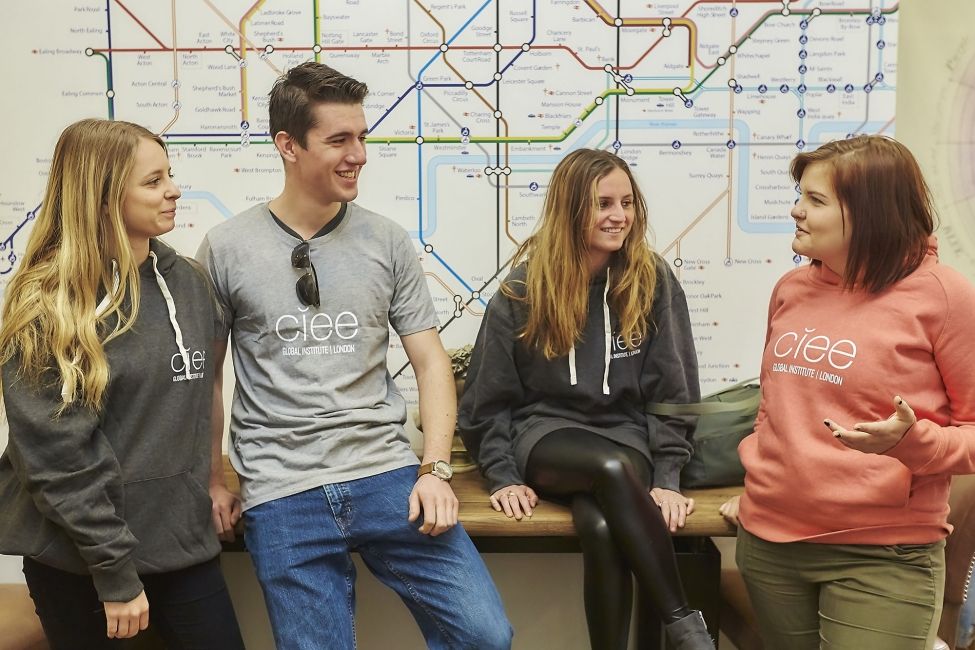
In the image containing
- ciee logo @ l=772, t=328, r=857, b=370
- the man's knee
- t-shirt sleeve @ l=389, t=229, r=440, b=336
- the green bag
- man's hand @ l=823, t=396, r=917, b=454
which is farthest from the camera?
the green bag

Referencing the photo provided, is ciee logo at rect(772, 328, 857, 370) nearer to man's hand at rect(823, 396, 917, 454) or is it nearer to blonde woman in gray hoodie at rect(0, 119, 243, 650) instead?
man's hand at rect(823, 396, 917, 454)

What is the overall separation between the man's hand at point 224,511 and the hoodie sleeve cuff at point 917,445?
54.5 inches

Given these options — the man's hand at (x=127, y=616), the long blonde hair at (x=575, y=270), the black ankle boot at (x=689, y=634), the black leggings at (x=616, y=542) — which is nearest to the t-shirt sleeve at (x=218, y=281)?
the man's hand at (x=127, y=616)

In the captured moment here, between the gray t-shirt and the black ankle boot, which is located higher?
the gray t-shirt

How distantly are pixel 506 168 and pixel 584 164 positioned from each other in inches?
16.3

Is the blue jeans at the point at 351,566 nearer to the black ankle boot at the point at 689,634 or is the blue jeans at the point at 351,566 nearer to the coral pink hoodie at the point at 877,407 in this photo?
the black ankle boot at the point at 689,634

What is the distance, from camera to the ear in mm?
1888

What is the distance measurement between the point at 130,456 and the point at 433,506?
24.4 inches

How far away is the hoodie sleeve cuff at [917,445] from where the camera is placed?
1.46 meters

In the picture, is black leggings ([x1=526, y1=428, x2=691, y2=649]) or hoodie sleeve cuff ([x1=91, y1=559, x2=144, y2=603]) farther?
black leggings ([x1=526, y1=428, x2=691, y2=649])

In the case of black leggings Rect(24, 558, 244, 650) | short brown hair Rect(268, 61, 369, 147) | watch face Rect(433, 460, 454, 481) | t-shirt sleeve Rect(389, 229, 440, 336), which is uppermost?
short brown hair Rect(268, 61, 369, 147)

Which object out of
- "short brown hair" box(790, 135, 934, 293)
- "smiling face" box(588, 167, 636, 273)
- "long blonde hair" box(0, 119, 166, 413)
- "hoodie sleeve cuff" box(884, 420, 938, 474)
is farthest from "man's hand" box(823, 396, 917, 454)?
"long blonde hair" box(0, 119, 166, 413)

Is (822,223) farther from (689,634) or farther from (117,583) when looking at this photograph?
(117,583)

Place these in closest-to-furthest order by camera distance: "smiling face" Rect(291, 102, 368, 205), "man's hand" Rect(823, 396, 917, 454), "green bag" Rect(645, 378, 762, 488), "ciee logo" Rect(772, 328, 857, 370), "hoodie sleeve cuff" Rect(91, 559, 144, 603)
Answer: "man's hand" Rect(823, 396, 917, 454), "hoodie sleeve cuff" Rect(91, 559, 144, 603), "ciee logo" Rect(772, 328, 857, 370), "smiling face" Rect(291, 102, 368, 205), "green bag" Rect(645, 378, 762, 488)
